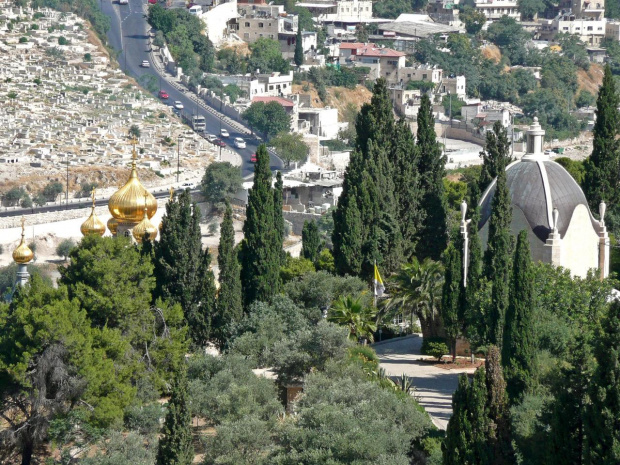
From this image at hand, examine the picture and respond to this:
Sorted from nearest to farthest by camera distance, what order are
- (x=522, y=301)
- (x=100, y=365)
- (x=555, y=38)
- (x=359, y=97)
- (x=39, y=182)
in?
1. (x=522, y=301)
2. (x=100, y=365)
3. (x=39, y=182)
4. (x=359, y=97)
5. (x=555, y=38)

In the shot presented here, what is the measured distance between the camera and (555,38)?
164 meters

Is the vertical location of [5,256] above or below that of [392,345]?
below

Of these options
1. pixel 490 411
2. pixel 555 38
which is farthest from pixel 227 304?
pixel 555 38

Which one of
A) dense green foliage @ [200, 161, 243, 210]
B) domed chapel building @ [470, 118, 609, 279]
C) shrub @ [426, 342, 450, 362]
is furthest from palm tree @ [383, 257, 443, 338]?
dense green foliage @ [200, 161, 243, 210]

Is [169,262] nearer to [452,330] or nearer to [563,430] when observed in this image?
[452,330]

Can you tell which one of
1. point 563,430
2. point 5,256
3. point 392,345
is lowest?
point 5,256

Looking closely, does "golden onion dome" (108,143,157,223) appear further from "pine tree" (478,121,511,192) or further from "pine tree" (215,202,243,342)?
"pine tree" (478,121,511,192)

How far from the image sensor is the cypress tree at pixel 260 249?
4056 centimetres

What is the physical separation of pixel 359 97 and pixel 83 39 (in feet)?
79.4

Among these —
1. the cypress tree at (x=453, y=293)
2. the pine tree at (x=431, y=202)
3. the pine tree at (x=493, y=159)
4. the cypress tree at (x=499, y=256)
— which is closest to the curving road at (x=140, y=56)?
the pine tree at (x=431, y=202)

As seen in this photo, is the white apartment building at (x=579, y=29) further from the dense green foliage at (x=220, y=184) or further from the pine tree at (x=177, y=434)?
the pine tree at (x=177, y=434)

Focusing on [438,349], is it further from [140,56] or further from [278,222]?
[140,56]

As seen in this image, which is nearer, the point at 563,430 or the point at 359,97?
the point at 563,430

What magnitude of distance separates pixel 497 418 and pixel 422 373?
10111 millimetres
